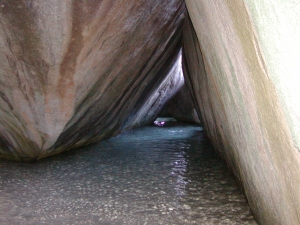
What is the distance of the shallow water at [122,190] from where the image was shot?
9.78ft

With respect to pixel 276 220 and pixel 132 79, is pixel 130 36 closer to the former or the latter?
pixel 132 79

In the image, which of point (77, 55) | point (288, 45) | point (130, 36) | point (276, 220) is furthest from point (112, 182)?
point (288, 45)

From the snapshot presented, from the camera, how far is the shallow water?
Answer: 117 inches

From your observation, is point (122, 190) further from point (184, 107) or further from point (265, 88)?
point (184, 107)

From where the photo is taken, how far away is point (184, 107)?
1216 centimetres

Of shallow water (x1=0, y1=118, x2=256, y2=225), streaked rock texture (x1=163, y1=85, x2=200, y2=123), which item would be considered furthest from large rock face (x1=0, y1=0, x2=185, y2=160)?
streaked rock texture (x1=163, y1=85, x2=200, y2=123)

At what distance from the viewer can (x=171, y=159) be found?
543 cm

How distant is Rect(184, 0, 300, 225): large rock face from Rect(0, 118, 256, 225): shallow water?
0.77m

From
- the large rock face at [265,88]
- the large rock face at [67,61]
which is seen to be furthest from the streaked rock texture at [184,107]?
the large rock face at [265,88]

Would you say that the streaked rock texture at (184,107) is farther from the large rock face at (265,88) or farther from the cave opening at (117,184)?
the large rock face at (265,88)

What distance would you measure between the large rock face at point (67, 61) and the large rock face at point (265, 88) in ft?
5.45

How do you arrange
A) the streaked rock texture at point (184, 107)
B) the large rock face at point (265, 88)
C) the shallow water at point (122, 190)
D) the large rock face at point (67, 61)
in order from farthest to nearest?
the streaked rock texture at point (184, 107)
the large rock face at point (67, 61)
the shallow water at point (122, 190)
the large rock face at point (265, 88)

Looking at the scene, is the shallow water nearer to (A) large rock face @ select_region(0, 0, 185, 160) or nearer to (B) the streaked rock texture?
(A) large rock face @ select_region(0, 0, 185, 160)

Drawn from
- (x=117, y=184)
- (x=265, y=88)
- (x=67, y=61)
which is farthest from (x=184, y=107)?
(x=265, y=88)
